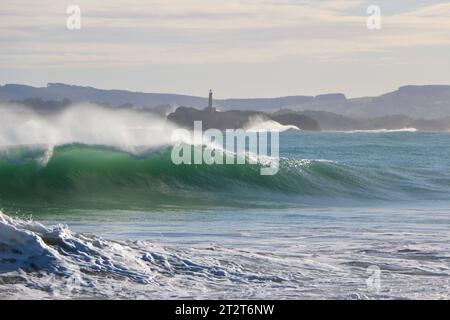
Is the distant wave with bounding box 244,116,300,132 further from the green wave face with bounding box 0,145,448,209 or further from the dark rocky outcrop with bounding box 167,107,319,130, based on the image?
the green wave face with bounding box 0,145,448,209

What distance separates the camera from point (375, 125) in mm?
97625

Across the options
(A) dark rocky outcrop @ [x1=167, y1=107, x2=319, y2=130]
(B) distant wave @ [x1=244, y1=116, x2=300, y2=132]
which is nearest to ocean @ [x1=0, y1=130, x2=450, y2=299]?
(B) distant wave @ [x1=244, y1=116, x2=300, y2=132]

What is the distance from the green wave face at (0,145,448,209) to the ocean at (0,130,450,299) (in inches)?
1.5

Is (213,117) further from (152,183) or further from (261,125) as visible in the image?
(152,183)

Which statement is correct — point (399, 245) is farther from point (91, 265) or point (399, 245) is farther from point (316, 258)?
point (91, 265)

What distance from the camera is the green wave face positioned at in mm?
19516

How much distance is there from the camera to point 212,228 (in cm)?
1394

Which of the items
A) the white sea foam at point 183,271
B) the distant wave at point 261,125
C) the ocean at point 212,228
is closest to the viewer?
the white sea foam at point 183,271

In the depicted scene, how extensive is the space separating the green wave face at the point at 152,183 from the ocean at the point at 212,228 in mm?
38

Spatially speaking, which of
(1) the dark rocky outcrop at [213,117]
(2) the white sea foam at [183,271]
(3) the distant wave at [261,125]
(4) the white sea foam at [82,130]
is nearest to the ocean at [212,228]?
(2) the white sea foam at [183,271]

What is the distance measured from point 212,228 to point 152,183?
7.70 meters

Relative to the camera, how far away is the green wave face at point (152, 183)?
19516mm

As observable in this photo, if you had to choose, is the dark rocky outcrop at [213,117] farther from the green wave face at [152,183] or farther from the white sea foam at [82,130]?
the green wave face at [152,183]

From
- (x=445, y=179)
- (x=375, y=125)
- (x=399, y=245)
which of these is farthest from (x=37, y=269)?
(x=375, y=125)
